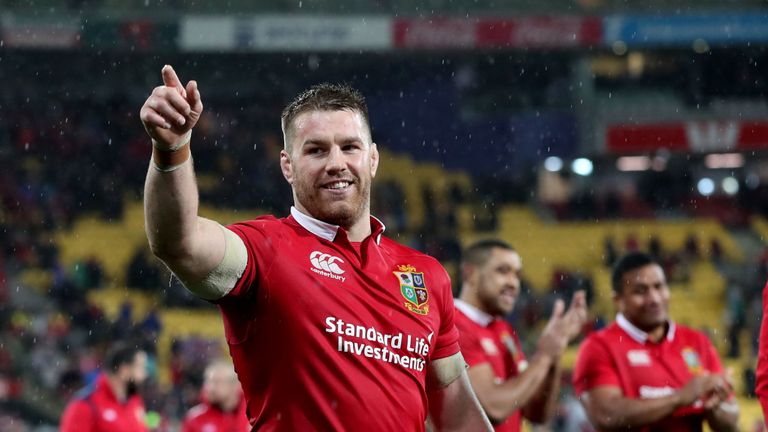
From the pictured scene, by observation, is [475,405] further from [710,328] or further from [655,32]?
[655,32]

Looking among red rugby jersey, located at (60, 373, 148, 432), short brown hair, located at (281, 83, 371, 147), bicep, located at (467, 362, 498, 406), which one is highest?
short brown hair, located at (281, 83, 371, 147)

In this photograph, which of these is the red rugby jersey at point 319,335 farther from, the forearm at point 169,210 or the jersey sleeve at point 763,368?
the jersey sleeve at point 763,368

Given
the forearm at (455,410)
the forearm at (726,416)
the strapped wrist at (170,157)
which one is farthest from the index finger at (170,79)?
the forearm at (726,416)

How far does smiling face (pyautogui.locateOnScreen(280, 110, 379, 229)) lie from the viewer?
10.3ft

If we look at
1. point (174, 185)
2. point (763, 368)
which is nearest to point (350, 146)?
point (174, 185)

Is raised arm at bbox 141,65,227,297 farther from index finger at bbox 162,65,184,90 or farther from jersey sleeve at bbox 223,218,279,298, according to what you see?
jersey sleeve at bbox 223,218,279,298

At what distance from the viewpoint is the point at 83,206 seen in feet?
77.5

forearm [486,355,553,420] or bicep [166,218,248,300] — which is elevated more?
bicep [166,218,248,300]

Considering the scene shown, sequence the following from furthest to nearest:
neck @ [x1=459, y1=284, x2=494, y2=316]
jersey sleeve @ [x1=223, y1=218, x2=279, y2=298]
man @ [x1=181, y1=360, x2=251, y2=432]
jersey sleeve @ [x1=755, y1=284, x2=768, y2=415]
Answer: man @ [x1=181, y1=360, x2=251, y2=432]
neck @ [x1=459, y1=284, x2=494, y2=316]
jersey sleeve @ [x1=755, y1=284, x2=768, y2=415]
jersey sleeve @ [x1=223, y1=218, x2=279, y2=298]

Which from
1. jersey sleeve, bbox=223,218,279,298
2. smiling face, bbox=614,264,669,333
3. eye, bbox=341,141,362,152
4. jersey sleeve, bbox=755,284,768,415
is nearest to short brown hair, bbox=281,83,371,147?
eye, bbox=341,141,362,152

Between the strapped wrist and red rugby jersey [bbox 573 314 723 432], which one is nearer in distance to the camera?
the strapped wrist

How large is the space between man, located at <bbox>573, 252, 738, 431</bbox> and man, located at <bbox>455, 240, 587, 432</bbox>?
0.26m

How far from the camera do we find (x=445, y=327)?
3.43m

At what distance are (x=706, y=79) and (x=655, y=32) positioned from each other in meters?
3.30
